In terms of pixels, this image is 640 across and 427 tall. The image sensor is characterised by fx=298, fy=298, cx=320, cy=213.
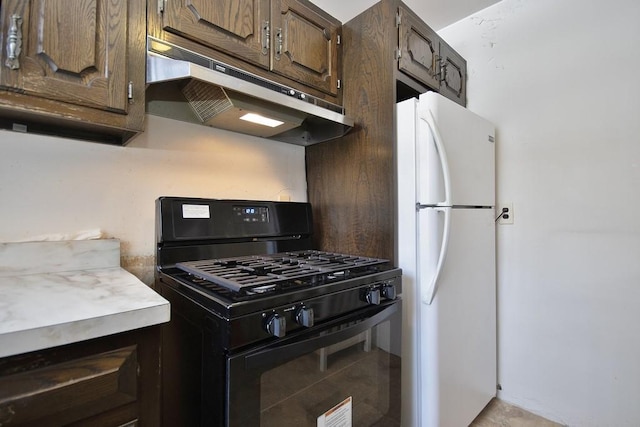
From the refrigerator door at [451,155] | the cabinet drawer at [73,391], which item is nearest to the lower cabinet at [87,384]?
the cabinet drawer at [73,391]

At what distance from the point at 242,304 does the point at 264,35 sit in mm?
1138

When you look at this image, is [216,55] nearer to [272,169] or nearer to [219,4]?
[219,4]

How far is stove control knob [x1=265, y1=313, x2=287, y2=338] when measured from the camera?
0.78 meters

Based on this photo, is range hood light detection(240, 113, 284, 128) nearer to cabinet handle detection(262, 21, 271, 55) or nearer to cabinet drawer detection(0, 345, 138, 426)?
cabinet handle detection(262, 21, 271, 55)

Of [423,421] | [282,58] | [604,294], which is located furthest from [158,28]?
[604,294]

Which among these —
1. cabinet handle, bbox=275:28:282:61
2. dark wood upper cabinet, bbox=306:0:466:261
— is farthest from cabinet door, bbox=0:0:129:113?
dark wood upper cabinet, bbox=306:0:466:261

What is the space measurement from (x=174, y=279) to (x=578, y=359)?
2.06 meters

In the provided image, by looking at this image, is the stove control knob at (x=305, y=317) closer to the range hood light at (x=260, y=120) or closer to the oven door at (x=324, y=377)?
the oven door at (x=324, y=377)

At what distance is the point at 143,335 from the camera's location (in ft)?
2.26

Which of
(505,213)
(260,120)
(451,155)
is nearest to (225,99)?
(260,120)

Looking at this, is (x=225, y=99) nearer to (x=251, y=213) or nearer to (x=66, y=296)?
(x=251, y=213)

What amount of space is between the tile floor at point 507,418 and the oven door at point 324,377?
0.82 m

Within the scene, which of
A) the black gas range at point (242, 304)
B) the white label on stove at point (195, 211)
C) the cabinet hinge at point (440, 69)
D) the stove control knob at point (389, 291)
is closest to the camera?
the black gas range at point (242, 304)

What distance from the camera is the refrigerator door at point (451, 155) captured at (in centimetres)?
132
